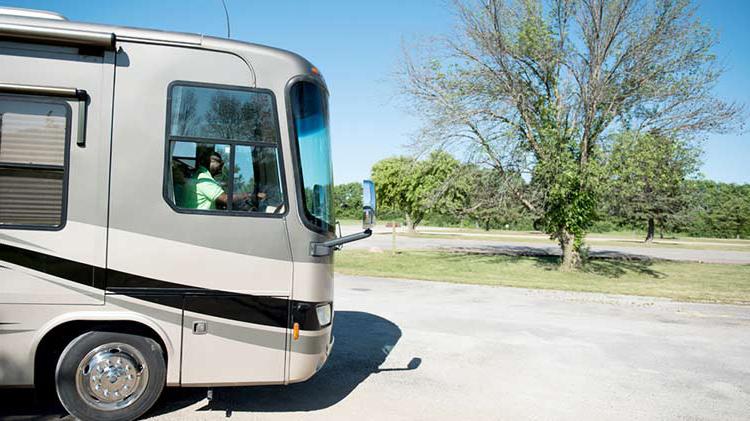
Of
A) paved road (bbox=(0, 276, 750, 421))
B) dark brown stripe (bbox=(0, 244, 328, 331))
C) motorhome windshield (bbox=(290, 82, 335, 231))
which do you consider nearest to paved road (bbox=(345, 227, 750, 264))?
paved road (bbox=(0, 276, 750, 421))

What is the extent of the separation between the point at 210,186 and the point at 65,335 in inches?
65.0

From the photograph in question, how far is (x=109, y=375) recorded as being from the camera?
417cm

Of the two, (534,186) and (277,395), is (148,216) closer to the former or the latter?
(277,395)

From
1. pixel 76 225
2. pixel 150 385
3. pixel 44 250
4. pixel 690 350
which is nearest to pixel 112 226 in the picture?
pixel 76 225

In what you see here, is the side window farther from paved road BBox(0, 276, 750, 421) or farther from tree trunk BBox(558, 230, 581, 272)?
tree trunk BBox(558, 230, 581, 272)

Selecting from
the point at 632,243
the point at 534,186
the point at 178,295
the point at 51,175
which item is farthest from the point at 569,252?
the point at 632,243

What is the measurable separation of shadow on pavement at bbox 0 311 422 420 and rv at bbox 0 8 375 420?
1.74 feet

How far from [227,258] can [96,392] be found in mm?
1473

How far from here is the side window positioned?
14.0ft

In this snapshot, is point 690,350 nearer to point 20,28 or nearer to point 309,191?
point 309,191

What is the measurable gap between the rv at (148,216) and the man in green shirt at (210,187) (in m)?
0.01

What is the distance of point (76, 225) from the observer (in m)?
4.05

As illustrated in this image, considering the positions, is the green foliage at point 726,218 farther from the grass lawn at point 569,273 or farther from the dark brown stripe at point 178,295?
the dark brown stripe at point 178,295

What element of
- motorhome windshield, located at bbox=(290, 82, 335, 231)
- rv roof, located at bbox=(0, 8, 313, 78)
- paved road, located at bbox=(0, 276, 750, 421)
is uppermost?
rv roof, located at bbox=(0, 8, 313, 78)
